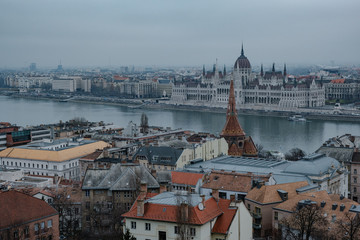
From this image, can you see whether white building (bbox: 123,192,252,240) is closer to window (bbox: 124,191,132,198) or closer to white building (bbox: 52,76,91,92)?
window (bbox: 124,191,132,198)

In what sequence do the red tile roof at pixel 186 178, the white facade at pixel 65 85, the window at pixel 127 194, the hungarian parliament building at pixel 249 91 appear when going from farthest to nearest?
the white facade at pixel 65 85
the hungarian parliament building at pixel 249 91
the red tile roof at pixel 186 178
the window at pixel 127 194

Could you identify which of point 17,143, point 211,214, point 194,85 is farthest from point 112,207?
point 194,85

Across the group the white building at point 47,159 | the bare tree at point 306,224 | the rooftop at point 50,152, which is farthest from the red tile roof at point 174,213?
the rooftop at point 50,152

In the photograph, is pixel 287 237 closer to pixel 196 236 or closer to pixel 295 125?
pixel 196 236

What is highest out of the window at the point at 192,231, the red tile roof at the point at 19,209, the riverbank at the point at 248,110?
the red tile roof at the point at 19,209

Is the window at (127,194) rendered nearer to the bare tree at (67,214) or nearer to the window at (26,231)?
the bare tree at (67,214)

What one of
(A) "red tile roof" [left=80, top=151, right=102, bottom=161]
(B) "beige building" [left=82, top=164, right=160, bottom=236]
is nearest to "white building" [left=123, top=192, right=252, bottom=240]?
(B) "beige building" [left=82, top=164, right=160, bottom=236]
